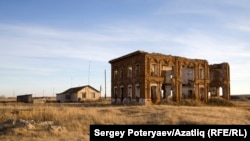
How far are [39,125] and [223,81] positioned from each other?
38378mm

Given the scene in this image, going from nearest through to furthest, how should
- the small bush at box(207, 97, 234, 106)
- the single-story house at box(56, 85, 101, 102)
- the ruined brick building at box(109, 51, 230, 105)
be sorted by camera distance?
the ruined brick building at box(109, 51, 230, 105) → the small bush at box(207, 97, 234, 106) → the single-story house at box(56, 85, 101, 102)

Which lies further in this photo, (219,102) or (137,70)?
(219,102)

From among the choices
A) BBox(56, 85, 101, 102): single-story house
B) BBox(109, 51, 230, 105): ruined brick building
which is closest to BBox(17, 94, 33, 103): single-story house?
BBox(56, 85, 101, 102): single-story house

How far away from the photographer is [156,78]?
38062 millimetres

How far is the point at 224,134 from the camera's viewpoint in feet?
32.7

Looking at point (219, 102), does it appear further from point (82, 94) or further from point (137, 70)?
point (82, 94)

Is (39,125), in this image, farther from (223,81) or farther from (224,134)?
(223,81)

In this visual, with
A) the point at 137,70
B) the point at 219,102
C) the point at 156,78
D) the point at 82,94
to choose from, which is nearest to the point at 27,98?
the point at 82,94

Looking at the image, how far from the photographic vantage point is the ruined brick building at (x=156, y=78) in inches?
1473

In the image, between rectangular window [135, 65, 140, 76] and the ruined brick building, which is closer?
the ruined brick building

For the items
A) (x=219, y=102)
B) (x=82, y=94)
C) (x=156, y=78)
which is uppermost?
(x=156, y=78)

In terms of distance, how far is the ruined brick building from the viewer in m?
37.4

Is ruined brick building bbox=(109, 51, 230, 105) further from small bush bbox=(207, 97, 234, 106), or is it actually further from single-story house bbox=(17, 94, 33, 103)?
single-story house bbox=(17, 94, 33, 103)

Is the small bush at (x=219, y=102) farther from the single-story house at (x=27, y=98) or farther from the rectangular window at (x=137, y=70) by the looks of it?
the single-story house at (x=27, y=98)
